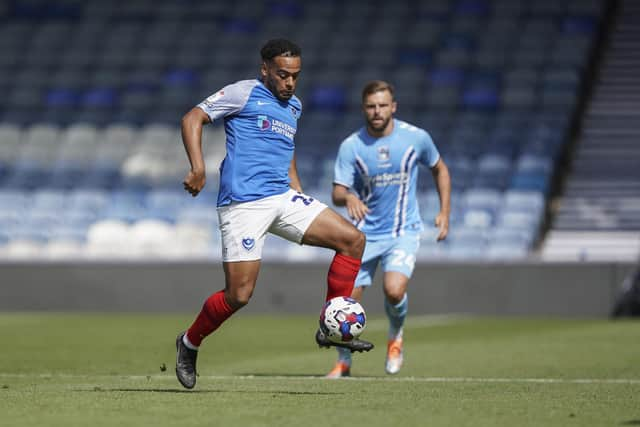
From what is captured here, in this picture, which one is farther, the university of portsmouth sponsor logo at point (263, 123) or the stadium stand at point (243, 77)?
the stadium stand at point (243, 77)

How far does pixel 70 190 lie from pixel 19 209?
921 millimetres

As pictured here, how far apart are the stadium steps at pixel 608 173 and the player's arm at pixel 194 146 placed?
472 inches

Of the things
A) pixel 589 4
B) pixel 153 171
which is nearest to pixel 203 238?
pixel 153 171

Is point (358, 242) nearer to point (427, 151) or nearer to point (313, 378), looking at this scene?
point (313, 378)

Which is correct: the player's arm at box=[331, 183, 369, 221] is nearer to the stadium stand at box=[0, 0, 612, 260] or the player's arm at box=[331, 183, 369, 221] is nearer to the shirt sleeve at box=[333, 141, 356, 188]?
the shirt sleeve at box=[333, 141, 356, 188]

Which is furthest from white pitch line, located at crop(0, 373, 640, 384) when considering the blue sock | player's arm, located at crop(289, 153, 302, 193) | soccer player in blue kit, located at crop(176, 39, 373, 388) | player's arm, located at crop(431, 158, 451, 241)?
player's arm, located at crop(289, 153, 302, 193)

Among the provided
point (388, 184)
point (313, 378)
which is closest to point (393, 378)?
point (313, 378)

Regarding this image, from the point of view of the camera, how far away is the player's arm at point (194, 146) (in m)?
6.37

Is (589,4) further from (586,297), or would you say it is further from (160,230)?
(160,230)

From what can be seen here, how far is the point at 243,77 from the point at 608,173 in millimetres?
6690

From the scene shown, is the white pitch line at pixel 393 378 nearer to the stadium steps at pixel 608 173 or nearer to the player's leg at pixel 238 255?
the player's leg at pixel 238 255

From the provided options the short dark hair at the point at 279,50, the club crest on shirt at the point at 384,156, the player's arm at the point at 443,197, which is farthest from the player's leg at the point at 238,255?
the club crest on shirt at the point at 384,156

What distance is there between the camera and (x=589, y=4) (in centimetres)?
2316

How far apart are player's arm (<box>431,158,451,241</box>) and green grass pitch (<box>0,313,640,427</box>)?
40.0 inches
